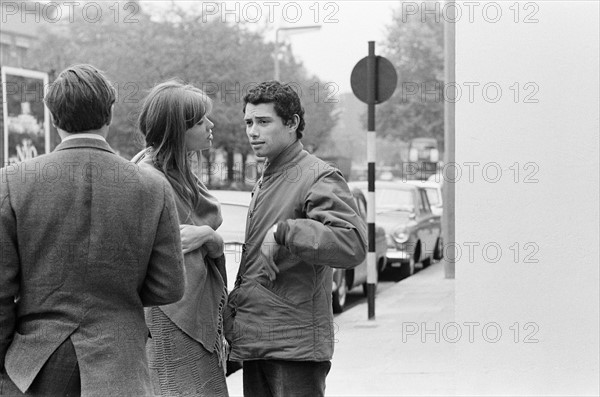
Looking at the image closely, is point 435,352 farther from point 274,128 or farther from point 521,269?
point 274,128

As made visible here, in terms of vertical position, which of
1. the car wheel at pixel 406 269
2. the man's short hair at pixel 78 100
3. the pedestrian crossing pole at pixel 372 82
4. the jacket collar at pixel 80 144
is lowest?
the car wheel at pixel 406 269

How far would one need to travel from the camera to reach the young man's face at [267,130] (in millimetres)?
→ 3555

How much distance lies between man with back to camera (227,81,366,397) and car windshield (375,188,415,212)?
13.5 m

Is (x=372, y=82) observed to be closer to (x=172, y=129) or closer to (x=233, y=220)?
(x=233, y=220)

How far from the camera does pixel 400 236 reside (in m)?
16.1

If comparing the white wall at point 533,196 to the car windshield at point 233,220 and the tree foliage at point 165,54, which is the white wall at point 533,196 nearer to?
the car windshield at point 233,220

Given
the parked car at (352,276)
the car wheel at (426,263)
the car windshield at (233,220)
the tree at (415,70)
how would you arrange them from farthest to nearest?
the tree at (415,70)
the car wheel at (426,263)
the parked car at (352,276)
the car windshield at (233,220)

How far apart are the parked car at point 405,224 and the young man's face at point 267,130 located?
12.1m

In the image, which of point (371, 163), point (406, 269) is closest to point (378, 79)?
point (371, 163)

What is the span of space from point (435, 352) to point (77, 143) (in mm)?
6411

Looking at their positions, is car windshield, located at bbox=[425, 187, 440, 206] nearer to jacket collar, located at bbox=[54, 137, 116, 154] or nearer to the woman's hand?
the woman's hand

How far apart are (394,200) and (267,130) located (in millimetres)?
14111

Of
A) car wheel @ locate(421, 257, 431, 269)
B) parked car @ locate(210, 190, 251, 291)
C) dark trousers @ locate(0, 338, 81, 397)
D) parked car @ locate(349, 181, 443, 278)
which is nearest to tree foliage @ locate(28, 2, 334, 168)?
car wheel @ locate(421, 257, 431, 269)

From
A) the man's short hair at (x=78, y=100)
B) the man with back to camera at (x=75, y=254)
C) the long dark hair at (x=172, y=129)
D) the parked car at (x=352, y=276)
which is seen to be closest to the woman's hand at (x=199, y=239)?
the long dark hair at (x=172, y=129)
